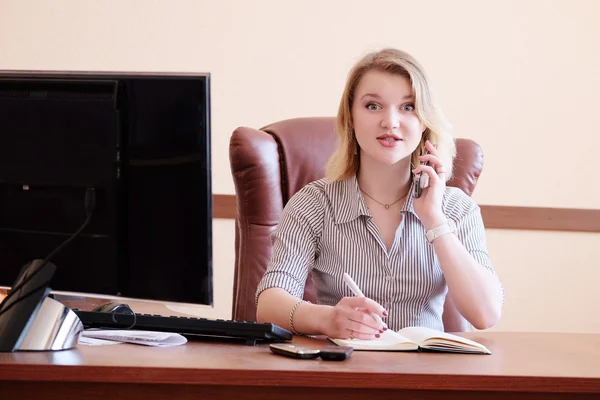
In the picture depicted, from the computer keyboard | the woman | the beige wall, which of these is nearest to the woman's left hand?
the woman

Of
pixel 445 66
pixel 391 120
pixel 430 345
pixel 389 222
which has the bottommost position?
pixel 430 345

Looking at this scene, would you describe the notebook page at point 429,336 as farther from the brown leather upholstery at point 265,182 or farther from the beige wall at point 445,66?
the beige wall at point 445,66

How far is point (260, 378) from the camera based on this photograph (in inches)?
42.4

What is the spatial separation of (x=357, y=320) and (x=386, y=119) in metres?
0.54

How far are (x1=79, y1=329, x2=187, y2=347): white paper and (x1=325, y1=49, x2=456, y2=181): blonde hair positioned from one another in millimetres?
763

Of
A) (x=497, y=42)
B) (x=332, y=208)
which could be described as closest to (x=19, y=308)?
(x=332, y=208)

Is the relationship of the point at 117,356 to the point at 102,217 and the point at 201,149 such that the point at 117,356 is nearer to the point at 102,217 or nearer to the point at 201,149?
the point at 102,217

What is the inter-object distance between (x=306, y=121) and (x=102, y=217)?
3.81 feet

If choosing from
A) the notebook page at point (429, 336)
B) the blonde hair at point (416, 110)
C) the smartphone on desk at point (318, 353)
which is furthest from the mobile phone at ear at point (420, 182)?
the smartphone on desk at point (318, 353)

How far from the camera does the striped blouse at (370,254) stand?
1871 millimetres

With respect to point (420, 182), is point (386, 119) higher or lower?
higher

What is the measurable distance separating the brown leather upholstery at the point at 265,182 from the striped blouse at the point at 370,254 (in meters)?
0.23

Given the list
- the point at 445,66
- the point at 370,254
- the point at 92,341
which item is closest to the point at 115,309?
the point at 92,341

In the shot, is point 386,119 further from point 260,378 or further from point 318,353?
point 260,378
